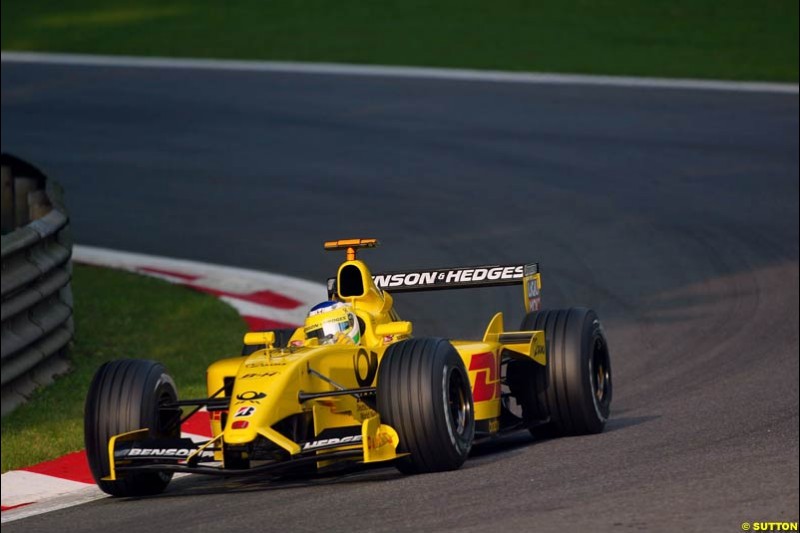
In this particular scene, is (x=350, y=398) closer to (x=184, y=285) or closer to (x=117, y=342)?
(x=117, y=342)

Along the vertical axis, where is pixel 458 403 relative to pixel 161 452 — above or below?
above

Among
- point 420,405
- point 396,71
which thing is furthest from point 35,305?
point 396,71

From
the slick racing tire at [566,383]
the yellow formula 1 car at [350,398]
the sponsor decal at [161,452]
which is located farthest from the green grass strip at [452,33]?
the sponsor decal at [161,452]

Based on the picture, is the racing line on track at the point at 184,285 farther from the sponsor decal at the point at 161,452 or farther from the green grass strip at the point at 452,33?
the green grass strip at the point at 452,33

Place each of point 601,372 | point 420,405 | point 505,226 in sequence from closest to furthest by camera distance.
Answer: point 420,405 < point 601,372 < point 505,226

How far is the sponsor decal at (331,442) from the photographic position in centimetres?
784

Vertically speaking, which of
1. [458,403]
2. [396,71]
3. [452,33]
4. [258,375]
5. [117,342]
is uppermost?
[452,33]

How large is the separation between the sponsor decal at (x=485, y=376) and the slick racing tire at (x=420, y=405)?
30.0 inches

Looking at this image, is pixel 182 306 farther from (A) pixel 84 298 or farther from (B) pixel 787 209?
(B) pixel 787 209

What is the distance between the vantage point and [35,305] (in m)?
11.6

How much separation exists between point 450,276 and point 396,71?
685 inches

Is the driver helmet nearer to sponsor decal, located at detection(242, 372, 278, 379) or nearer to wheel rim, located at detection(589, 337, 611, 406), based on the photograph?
sponsor decal, located at detection(242, 372, 278, 379)

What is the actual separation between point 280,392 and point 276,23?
81.3ft

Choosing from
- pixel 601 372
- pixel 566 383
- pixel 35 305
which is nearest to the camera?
pixel 566 383
